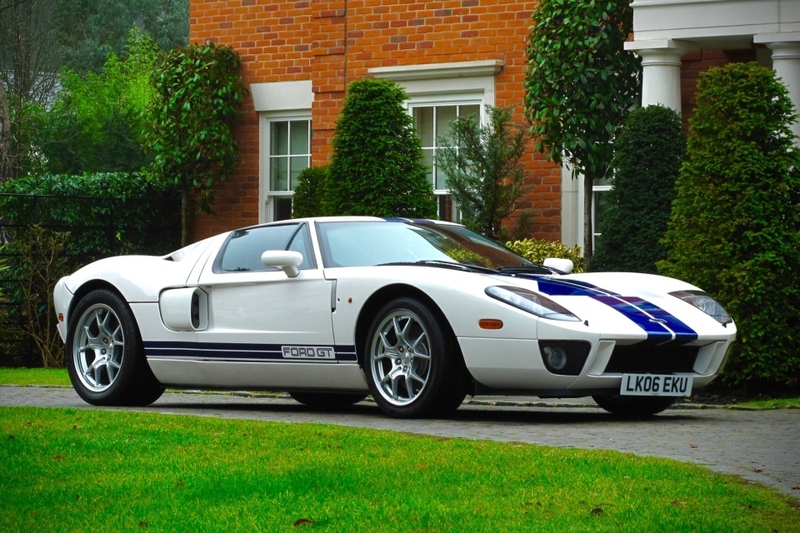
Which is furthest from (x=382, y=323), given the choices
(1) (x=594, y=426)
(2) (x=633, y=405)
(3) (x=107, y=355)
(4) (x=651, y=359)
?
(3) (x=107, y=355)

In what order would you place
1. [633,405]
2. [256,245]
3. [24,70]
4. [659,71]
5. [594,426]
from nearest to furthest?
[594,426], [633,405], [256,245], [659,71], [24,70]

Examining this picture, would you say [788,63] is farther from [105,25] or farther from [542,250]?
[105,25]

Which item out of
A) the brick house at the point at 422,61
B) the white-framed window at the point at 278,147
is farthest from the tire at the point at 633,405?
the white-framed window at the point at 278,147

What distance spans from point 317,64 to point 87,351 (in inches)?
372

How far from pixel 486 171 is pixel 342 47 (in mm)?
3383

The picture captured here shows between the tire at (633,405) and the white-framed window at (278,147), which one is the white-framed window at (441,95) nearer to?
the white-framed window at (278,147)

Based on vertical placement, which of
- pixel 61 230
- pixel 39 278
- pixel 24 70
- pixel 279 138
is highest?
pixel 24 70

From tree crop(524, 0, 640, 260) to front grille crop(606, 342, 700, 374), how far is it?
764cm

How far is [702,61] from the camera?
16.7 m

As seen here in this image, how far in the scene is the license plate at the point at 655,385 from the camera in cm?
882

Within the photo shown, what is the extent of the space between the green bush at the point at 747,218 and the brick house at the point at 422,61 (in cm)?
278

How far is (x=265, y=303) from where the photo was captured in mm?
9906

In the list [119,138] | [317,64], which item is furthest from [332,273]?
[119,138]

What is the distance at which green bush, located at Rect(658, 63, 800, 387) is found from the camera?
11409mm
